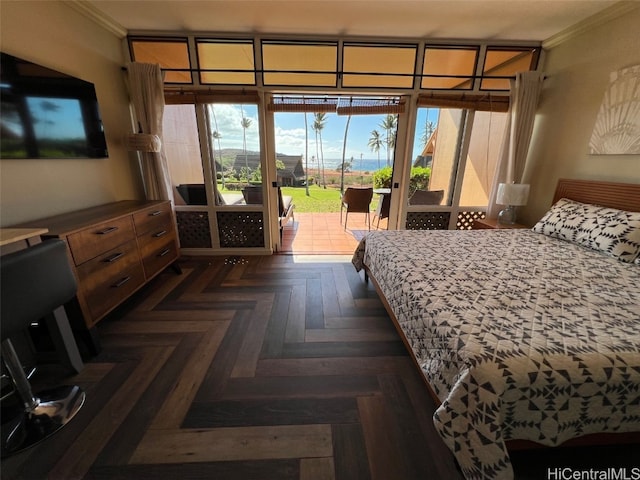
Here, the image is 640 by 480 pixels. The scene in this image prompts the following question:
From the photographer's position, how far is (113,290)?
1.89 m

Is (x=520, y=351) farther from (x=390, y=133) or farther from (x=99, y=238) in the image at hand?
(x=390, y=133)

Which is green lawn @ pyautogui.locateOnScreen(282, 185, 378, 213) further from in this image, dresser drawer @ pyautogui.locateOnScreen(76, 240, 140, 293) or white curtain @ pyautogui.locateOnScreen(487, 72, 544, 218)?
dresser drawer @ pyautogui.locateOnScreen(76, 240, 140, 293)

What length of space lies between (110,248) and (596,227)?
3836 millimetres

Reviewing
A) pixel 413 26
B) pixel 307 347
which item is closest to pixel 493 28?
pixel 413 26

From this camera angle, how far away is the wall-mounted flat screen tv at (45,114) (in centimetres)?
163

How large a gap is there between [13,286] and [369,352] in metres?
1.88

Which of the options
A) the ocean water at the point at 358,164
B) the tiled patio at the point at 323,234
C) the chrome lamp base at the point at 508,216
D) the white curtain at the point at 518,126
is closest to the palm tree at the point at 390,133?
the ocean water at the point at 358,164

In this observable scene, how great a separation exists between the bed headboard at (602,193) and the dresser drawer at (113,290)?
4197 millimetres

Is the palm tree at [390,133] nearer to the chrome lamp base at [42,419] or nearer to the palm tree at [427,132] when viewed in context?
the palm tree at [427,132]

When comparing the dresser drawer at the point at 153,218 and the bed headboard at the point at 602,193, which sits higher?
the bed headboard at the point at 602,193

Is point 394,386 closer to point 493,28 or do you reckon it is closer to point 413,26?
point 413,26

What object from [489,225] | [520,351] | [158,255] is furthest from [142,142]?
[489,225]

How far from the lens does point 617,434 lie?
3.39 feet

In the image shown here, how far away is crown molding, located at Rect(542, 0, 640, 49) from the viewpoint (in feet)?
6.91
